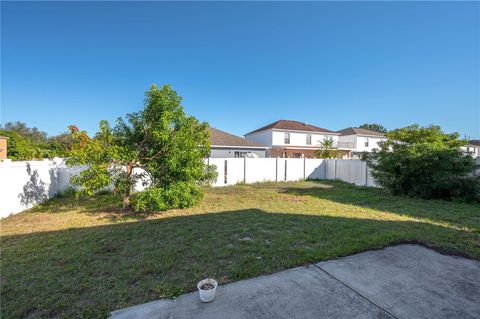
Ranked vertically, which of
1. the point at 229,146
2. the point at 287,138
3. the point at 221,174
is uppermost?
the point at 287,138

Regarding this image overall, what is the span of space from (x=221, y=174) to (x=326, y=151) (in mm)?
17110

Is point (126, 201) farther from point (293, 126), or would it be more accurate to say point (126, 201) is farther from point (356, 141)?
point (356, 141)

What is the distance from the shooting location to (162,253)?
135 inches

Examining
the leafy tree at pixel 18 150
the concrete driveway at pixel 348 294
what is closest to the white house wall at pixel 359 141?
the concrete driveway at pixel 348 294

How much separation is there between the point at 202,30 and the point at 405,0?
23.8 feet

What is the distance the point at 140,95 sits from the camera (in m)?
6.12

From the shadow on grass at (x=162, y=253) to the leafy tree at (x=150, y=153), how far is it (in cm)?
113

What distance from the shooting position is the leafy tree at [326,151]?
2561 cm

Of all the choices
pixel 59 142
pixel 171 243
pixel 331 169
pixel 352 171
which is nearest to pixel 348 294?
pixel 171 243

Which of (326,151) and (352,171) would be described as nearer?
(352,171)

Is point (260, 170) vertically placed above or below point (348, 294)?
above

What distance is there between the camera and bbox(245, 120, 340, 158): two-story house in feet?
88.8

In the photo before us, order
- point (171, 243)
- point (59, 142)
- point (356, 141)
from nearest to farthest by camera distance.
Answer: point (171, 243) < point (356, 141) < point (59, 142)

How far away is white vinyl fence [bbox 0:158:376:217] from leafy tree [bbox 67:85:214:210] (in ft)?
5.14
